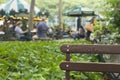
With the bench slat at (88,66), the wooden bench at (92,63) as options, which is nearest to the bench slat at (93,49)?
the wooden bench at (92,63)

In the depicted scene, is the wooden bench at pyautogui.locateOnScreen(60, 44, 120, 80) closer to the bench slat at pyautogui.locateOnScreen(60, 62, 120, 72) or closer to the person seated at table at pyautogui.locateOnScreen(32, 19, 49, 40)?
the bench slat at pyautogui.locateOnScreen(60, 62, 120, 72)

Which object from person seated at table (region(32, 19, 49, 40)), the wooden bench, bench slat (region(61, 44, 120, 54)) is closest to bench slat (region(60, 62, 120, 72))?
the wooden bench

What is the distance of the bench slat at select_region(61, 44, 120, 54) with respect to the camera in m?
4.90

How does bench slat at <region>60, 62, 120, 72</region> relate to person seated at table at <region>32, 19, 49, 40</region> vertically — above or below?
above

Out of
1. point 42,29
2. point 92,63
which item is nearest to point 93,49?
point 92,63

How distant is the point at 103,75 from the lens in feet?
24.8

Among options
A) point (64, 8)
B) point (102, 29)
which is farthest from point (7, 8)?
point (64, 8)

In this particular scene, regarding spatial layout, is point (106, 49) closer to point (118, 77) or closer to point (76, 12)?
point (118, 77)

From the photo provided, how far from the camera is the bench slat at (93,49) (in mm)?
4898

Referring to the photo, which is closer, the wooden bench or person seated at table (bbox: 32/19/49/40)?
the wooden bench

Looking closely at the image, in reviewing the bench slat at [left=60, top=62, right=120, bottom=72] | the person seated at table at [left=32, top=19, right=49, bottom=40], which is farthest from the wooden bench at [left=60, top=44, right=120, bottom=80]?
the person seated at table at [left=32, top=19, right=49, bottom=40]

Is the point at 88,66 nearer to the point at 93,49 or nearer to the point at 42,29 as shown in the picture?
the point at 93,49

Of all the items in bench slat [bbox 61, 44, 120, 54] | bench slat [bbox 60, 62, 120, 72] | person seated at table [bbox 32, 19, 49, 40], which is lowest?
person seated at table [bbox 32, 19, 49, 40]

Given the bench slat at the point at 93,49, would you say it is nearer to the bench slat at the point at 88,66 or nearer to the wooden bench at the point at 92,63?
the wooden bench at the point at 92,63
